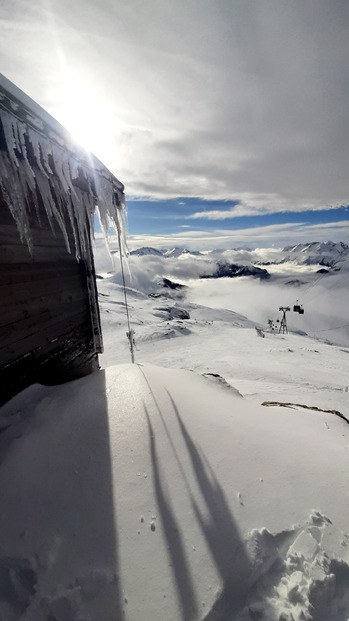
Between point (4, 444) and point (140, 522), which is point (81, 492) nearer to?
point (140, 522)

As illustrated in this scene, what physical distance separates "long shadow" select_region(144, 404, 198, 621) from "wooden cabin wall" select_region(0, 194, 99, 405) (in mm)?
2878

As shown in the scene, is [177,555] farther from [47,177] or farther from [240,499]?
[47,177]

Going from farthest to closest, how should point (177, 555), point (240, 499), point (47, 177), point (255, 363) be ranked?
point (255, 363), point (47, 177), point (240, 499), point (177, 555)

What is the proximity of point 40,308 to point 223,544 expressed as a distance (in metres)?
4.54

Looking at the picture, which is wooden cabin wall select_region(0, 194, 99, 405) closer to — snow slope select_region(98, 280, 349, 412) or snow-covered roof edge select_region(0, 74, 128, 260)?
snow-covered roof edge select_region(0, 74, 128, 260)

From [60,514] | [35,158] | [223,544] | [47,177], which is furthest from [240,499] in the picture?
[35,158]

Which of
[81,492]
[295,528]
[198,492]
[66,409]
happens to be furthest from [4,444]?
[295,528]

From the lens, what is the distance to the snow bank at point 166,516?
79.5 inches

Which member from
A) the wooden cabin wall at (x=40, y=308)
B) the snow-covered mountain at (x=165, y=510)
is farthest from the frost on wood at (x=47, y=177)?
the snow-covered mountain at (x=165, y=510)

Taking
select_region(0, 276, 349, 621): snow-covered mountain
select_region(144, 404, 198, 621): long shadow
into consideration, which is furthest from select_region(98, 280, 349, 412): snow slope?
select_region(144, 404, 198, 621): long shadow

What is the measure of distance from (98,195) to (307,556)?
564 cm

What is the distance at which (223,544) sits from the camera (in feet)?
7.57

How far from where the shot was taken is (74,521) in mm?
2498

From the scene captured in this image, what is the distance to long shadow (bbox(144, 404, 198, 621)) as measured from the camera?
6.49 ft
